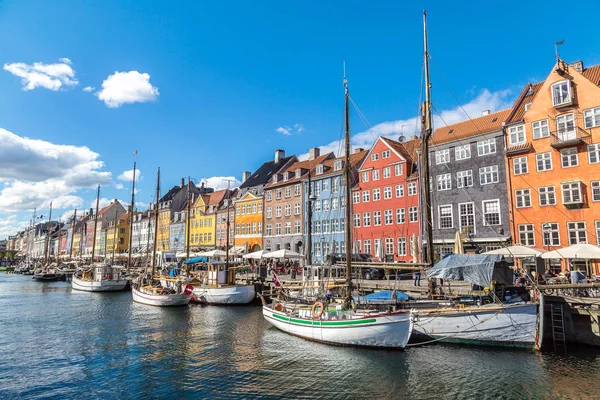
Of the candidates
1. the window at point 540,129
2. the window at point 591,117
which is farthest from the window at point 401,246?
the window at point 591,117

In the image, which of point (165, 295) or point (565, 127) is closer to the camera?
point (565, 127)

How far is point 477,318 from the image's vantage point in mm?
18703

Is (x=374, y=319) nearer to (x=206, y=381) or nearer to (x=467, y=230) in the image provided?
(x=206, y=381)

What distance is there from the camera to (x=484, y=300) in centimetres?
2045

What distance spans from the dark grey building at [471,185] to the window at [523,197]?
97cm

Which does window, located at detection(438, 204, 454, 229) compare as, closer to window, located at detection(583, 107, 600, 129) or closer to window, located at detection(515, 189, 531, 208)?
window, located at detection(515, 189, 531, 208)

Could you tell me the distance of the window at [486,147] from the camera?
3684cm

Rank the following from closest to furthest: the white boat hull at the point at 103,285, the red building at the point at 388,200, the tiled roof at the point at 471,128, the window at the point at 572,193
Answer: the window at the point at 572,193, the tiled roof at the point at 471,128, the red building at the point at 388,200, the white boat hull at the point at 103,285

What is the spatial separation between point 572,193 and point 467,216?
28.4 feet

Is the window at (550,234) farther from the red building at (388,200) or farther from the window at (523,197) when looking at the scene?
the red building at (388,200)

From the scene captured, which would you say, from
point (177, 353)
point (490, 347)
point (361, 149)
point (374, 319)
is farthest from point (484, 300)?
point (361, 149)

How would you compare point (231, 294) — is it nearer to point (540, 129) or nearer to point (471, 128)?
point (471, 128)

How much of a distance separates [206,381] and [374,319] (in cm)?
786

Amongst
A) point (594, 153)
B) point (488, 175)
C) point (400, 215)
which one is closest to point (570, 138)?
point (594, 153)
